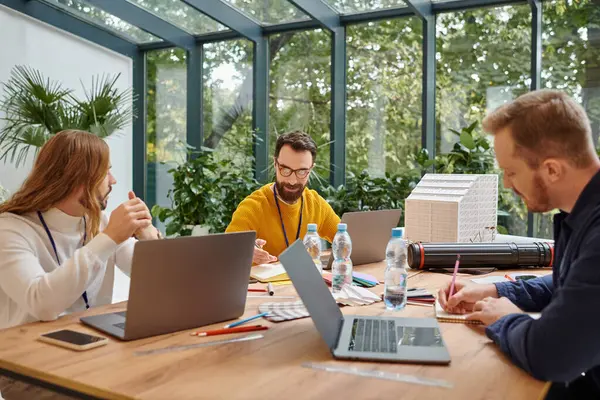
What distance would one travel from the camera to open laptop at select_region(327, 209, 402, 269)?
2.47 meters

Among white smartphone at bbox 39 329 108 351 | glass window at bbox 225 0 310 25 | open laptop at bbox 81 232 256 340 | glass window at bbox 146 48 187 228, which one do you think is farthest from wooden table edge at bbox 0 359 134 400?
glass window at bbox 146 48 187 228

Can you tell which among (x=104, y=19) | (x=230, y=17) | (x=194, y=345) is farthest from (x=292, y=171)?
(x=104, y=19)

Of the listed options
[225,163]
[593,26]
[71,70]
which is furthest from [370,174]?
[71,70]

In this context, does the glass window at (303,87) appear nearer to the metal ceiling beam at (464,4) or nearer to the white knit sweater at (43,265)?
the metal ceiling beam at (464,4)

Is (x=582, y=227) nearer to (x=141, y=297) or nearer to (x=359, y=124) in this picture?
(x=141, y=297)

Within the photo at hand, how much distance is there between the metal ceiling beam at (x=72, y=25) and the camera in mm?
5020

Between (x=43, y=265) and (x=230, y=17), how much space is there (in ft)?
14.0

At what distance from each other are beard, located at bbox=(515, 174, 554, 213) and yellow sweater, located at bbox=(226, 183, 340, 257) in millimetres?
1771

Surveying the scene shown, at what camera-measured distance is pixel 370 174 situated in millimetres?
5480

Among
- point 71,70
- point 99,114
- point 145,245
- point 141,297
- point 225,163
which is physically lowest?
point 141,297

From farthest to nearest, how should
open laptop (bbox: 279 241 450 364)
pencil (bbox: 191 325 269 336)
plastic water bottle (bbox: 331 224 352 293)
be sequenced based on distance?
plastic water bottle (bbox: 331 224 352 293)
pencil (bbox: 191 325 269 336)
open laptop (bbox: 279 241 450 364)

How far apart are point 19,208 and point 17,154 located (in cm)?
339

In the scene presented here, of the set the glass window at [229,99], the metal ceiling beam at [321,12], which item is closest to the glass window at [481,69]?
the metal ceiling beam at [321,12]

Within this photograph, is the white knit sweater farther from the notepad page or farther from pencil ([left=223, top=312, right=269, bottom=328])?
the notepad page
